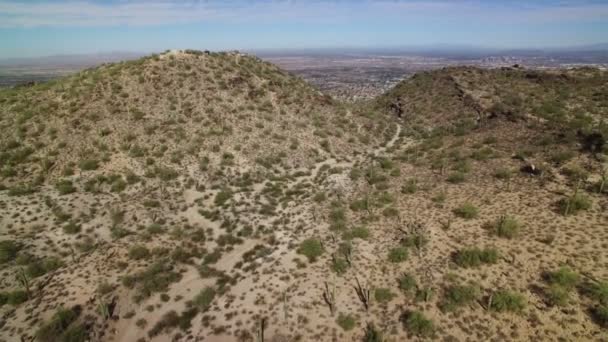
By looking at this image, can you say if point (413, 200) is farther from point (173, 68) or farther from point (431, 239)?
point (173, 68)

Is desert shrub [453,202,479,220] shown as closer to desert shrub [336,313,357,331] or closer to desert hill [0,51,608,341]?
desert hill [0,51,608,341]

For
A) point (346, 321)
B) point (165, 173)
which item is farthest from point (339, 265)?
point (165, 173)

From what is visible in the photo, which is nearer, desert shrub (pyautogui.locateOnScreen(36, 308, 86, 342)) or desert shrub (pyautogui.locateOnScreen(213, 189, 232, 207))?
desert shrub (pyautogui.locateOnScreen(36, 308, 86, 342))

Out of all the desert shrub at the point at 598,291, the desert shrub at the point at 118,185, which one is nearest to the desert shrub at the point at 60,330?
the desert shrub at the point at 118,185

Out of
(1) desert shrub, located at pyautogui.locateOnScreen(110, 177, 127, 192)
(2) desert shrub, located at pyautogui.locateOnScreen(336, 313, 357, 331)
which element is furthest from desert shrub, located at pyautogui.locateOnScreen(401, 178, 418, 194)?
(1) desert shrub, located at pyautogui.locateOnScreen(110, 177, 127, 192)

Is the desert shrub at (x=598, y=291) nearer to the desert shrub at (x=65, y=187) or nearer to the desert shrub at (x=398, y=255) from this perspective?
the desert shrub at (x=398, y=255)

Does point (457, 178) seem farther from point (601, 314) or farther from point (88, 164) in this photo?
point (88, 164)

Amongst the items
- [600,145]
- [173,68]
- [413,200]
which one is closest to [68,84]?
[173,68]
